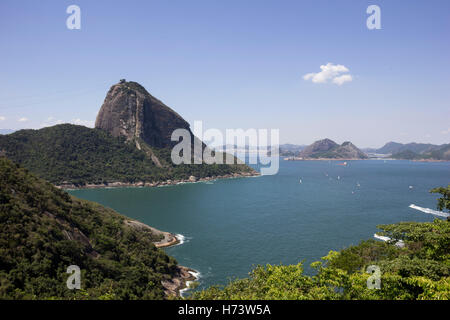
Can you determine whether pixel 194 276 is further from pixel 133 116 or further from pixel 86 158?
pixel 133 116

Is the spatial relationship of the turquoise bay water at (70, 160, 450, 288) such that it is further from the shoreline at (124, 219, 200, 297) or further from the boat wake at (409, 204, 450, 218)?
the boat wake at (409, 204, 450, 218)

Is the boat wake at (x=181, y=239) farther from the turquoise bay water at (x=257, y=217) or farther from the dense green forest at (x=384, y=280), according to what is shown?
Result: the dense green forest at (x=384, y=280)

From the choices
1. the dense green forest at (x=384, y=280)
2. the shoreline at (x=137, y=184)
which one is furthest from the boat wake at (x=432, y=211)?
the shoreline at (x=137, y=184)

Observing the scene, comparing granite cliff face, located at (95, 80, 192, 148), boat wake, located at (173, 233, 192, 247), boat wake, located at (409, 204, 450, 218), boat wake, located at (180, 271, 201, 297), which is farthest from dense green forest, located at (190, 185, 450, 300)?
granite cliff face, located at (95, 80, 192, 148)

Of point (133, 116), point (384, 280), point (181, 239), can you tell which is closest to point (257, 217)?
point (181, 239)

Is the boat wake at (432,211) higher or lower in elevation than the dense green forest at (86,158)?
lower

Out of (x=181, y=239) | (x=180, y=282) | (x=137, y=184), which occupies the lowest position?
(x=180, y=282)

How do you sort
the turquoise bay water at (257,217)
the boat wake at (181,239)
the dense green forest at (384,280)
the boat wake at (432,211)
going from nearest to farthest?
the dense green forest at (384,280) → the turquoise bay water at (257,217) → the boat wake at (181,239) → the boat wake at (432,211)

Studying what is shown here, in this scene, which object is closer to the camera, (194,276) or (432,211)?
(194,276)
